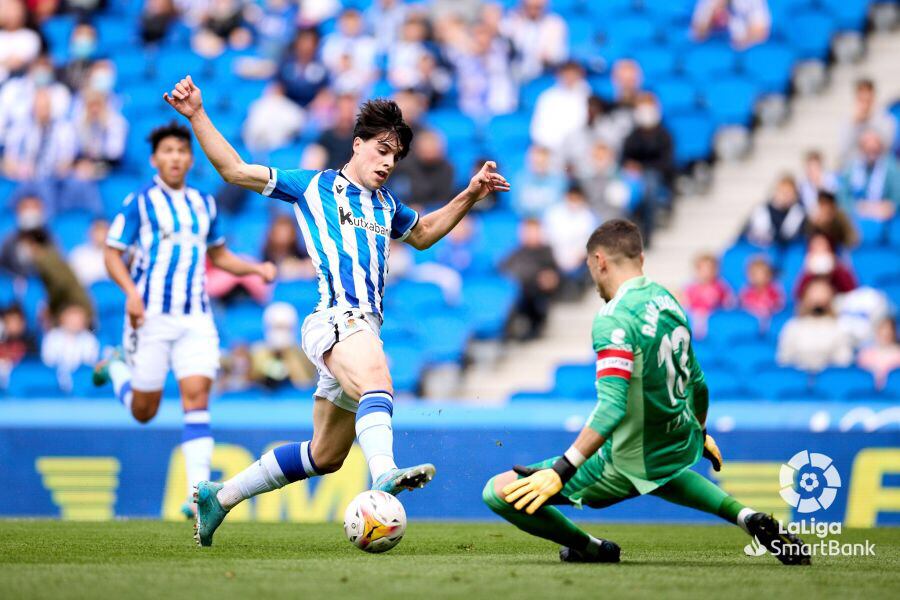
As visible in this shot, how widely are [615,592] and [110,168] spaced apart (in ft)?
40.5

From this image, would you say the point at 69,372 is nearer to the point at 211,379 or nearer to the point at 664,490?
the point at 211,379

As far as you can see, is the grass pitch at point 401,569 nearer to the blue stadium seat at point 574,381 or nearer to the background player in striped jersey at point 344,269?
the background player in striped jersey at point 344,269

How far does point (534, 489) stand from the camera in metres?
5.66

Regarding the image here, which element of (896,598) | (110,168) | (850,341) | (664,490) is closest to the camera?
(896,598)

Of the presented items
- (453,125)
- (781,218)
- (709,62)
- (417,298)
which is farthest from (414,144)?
(781,218)

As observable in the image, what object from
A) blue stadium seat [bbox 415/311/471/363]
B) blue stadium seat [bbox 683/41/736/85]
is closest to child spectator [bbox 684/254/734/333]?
blue stadium seat [bbox 415/311/471/363]

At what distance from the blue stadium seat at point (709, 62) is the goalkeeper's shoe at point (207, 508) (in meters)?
10.5

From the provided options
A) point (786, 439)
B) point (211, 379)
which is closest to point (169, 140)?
point (211, 379)

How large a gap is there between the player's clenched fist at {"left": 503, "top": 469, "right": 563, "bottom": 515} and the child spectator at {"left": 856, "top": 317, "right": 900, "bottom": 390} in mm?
6907

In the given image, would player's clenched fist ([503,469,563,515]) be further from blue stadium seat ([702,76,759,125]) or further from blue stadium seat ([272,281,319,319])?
blue stadium seat ([702,76,759,125])

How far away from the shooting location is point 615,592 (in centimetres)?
492

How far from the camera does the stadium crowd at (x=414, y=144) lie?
43.2 ft

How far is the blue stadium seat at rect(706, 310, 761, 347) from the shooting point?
12.5 m

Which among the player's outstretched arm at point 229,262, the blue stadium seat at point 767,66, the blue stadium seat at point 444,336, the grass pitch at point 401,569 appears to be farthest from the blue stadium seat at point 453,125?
the grass pitch at point 401,569
